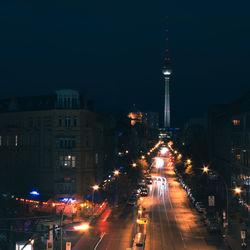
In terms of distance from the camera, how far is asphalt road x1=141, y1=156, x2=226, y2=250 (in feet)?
124

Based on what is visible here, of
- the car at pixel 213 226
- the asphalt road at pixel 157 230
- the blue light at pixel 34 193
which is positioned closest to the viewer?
the asphalt road at pixel 157 230

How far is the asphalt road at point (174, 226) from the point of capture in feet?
124

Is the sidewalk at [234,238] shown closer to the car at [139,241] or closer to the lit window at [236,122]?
the car at [139,241]

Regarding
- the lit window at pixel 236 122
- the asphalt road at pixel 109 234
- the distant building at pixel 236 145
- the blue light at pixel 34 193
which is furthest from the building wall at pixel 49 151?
the lit window at pixel 236 122

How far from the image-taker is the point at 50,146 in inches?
2314

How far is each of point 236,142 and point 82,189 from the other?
86.8ft

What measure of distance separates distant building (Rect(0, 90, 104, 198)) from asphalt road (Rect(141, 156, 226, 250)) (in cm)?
1189

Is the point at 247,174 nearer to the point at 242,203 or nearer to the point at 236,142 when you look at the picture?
the point at 242,203

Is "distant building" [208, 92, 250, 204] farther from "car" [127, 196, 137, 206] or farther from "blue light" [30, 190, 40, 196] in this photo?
"blue light" [30, 190, 40, 196]

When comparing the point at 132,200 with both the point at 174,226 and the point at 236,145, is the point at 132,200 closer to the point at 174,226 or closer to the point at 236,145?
the point at 174,226

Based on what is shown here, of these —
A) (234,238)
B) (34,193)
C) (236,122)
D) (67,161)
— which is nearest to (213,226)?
(234,238)

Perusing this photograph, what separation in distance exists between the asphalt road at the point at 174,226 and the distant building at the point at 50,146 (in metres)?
11.9

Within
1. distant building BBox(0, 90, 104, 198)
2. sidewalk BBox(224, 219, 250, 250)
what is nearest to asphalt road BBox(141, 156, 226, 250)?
sidewalk BBox(224, 219, 250, 250)

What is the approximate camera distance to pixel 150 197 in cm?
6906
